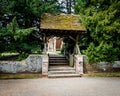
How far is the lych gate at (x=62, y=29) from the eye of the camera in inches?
579

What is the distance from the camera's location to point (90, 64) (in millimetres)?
15180

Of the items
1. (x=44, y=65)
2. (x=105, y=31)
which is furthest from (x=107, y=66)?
(x=44, y=65)

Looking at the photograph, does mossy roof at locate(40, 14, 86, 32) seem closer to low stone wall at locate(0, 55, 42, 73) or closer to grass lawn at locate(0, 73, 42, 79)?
low stone wall at locate(0, 55, 42, 73)

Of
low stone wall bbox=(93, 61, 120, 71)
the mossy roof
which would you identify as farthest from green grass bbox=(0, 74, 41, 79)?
low stone wall bbox=(93, 61, 120, 71)

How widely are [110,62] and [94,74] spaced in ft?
4.94

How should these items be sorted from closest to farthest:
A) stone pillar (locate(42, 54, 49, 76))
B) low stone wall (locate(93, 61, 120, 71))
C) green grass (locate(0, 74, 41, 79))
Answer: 1. green grass (locate(0, 74, 41, 79))
2. stone pillar (locate(42, 54, 49, 76))
3. low stone wall (locate(93, 61, 120, 71))

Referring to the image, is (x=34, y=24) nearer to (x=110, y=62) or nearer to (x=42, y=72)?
(x=42, y=72)

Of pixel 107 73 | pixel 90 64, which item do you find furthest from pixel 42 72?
pixel 107 73

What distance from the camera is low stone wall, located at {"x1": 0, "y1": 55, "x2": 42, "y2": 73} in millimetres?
14126

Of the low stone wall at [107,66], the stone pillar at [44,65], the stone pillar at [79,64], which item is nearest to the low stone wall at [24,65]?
the stone pillar at [44,65]

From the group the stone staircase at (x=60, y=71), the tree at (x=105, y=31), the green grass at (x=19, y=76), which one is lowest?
the green grass at (x=19, y=76)

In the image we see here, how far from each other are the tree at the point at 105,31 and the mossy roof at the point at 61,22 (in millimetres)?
788

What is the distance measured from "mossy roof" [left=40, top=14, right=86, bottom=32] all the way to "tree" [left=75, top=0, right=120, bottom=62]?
788 mm

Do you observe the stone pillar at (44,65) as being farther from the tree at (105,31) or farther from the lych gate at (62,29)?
the tree at (105,31)
